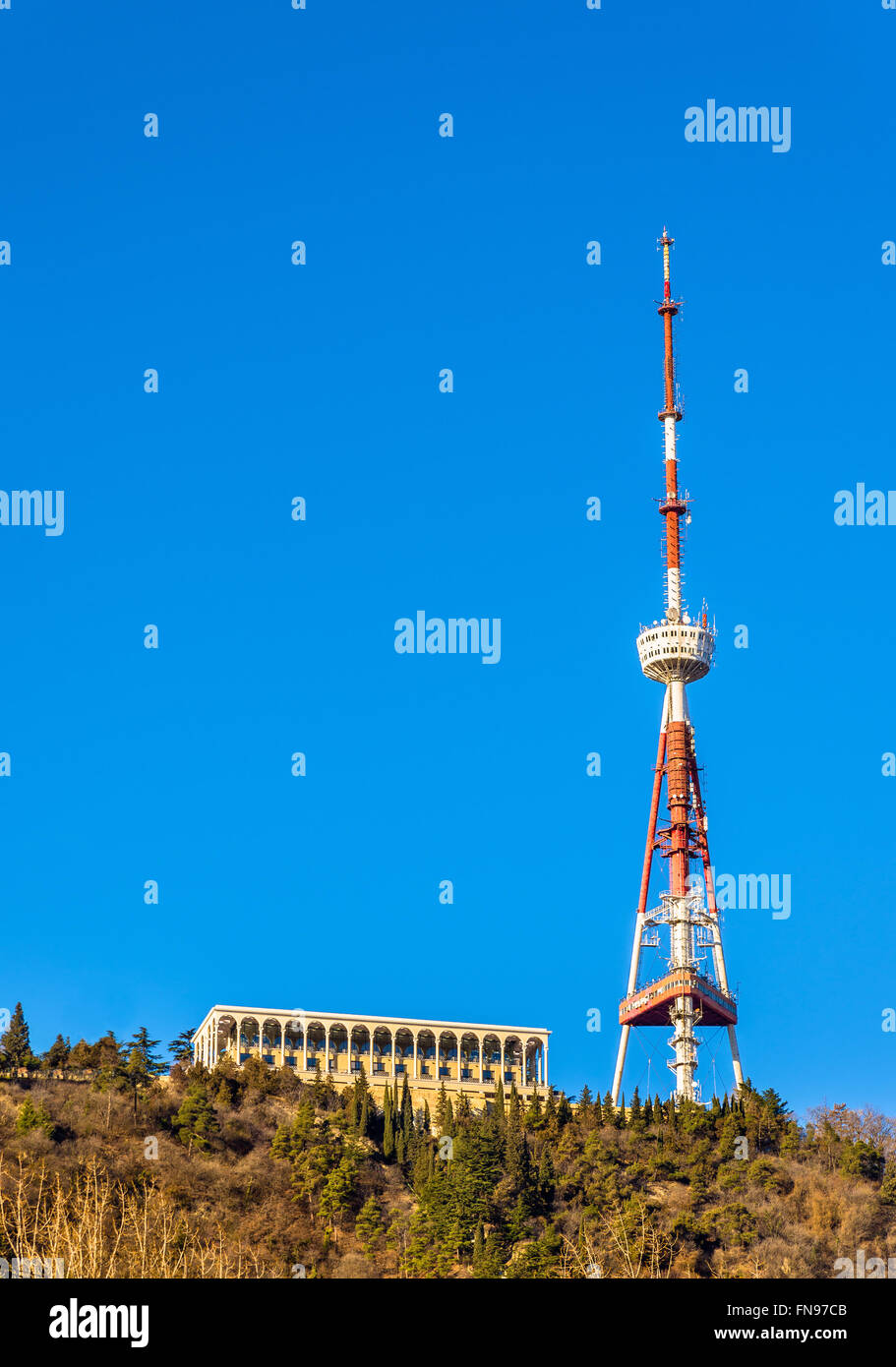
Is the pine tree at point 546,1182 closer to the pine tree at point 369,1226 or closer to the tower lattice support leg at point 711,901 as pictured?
the pine tree at point 369,1226

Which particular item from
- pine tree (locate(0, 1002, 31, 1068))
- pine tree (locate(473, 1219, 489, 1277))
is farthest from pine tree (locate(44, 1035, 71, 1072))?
pine tree (locate(473, 1219, 489, 1277))

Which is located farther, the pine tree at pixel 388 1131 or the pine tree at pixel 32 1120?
the pine tree at pixel 388 1131

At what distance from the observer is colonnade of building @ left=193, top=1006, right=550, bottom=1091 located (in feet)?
369

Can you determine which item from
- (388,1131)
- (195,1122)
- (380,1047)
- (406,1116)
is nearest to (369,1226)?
(388,1131)

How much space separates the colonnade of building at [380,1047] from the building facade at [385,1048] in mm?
67

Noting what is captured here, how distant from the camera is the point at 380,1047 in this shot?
4606 inches

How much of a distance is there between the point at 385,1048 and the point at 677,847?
83.5ft

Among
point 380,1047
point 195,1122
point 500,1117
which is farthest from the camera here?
point 380,1047

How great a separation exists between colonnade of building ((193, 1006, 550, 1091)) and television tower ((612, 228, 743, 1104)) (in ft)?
25.2

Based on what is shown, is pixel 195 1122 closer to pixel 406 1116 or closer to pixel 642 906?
pixel 406 1116

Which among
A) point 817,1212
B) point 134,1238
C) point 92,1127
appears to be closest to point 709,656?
point 817,1212

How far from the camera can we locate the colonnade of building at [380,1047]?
113 meters

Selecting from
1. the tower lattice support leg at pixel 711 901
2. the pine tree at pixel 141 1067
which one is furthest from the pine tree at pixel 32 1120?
the tower lattice support leg at pixel 711 901
